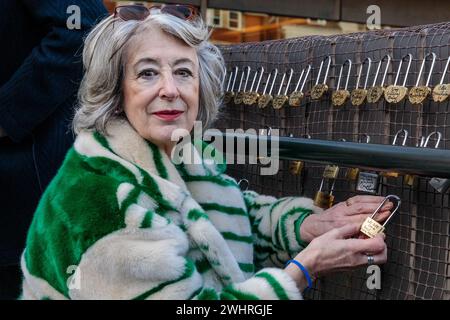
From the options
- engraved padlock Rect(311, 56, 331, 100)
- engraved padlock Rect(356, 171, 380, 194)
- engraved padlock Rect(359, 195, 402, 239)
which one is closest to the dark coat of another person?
engraved padlock Rect(311, 56, 331, 100)

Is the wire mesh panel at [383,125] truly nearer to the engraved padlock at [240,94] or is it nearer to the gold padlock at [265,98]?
the gold padlock at [265,98]

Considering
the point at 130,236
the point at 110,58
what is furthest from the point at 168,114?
the point at 130,236

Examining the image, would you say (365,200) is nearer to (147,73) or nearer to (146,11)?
(147,73)

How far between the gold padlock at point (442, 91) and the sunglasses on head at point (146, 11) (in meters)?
0.76

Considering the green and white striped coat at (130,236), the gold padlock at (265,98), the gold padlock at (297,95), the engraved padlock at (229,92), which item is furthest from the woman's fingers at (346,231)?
the engraved padlock at (229,92)

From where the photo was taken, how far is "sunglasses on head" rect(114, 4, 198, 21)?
220 cm

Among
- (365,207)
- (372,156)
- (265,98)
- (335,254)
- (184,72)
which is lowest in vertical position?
(335,254)

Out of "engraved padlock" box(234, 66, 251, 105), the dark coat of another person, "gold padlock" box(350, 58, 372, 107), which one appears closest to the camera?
"gold padlock" box(350, 58, 372, 107)

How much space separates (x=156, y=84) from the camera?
2207 millimetres

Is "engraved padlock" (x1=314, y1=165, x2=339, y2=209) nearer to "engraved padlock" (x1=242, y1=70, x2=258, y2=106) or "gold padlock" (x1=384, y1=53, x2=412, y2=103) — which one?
"gold padlock" (x1=384, y1=53, x2=412, y2=103)

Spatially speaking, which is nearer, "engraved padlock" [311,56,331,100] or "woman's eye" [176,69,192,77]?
"woman's eye" [176,69,192,77]

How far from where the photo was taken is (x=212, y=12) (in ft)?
24.3

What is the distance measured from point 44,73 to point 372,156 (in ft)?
4.34
